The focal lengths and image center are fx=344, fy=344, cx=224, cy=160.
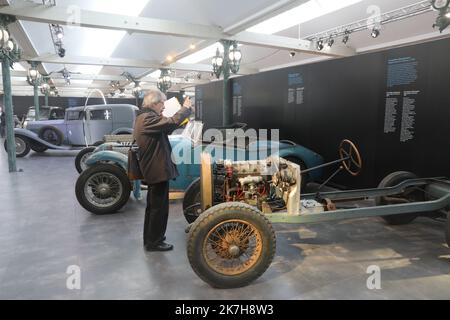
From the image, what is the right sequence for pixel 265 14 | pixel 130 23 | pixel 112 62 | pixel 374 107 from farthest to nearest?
pixel 112 62 < pixel 130 23 < pixel 265 14 < pixel 374 107

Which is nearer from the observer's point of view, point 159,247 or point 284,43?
point 159,247

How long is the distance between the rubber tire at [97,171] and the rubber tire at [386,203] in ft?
11.4

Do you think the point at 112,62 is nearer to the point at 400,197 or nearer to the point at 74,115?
the point at 74,115

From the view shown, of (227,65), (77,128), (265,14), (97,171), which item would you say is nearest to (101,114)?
(77,128)

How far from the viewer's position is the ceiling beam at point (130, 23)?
738 cm

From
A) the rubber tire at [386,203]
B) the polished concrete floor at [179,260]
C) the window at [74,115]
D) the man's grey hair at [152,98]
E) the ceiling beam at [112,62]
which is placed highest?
the ceiling beam at [112,62]

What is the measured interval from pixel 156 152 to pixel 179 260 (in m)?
1.11

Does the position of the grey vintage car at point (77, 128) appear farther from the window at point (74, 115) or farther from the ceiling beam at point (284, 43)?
the ceiling beam at point (284, 43)

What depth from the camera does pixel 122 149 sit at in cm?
579

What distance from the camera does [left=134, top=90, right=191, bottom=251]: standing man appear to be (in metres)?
3.38

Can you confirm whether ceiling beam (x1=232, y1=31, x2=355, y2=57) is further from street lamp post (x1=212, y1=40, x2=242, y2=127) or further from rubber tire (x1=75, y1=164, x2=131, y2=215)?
rubber tire (x1=75, y1=164, x2=131, y2=215)

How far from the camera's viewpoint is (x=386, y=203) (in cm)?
446

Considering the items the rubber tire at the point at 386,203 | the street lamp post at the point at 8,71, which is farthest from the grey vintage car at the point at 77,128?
the rubber tire at the point at 386,203

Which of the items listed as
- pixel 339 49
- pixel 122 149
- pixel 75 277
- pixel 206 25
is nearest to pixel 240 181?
pixel 75 277
